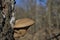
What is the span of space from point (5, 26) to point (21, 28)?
0.27 m

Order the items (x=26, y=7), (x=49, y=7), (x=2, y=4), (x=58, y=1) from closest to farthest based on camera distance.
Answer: (x=2, y=4)
(x=49, y=7)
(x=58, y=1)
(x=26, y=7)

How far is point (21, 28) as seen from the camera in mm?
1759

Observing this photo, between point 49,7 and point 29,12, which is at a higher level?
point 49,7

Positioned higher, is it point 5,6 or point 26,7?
point 5,6

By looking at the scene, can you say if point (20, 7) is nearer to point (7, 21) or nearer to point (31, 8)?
point (31, 8)

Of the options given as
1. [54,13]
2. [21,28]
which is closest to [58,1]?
[54,13]

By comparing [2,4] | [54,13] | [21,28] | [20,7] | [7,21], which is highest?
[2,4]

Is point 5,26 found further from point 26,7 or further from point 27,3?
point 26,7

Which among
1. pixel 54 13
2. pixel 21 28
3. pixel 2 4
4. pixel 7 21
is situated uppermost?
pixel 2 4

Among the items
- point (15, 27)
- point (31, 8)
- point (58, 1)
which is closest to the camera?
point (15, 27)

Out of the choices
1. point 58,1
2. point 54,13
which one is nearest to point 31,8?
point 58,1

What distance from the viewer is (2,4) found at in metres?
1.50

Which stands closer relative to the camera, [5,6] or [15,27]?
[5,6]

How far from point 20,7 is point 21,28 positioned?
449 inches
